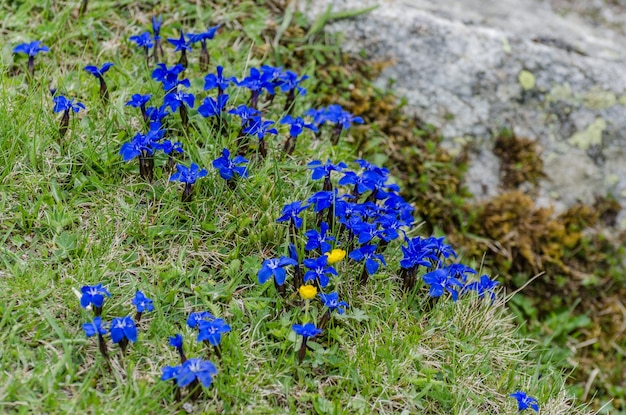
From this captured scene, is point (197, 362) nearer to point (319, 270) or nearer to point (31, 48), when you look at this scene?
point (319, 270)

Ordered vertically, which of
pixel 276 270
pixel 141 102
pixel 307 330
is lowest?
pixel 307 330

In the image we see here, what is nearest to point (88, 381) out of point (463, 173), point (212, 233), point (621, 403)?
point (212, 233)

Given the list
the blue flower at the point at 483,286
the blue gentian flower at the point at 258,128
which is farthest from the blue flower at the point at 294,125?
the blue flower at the point at 483,286

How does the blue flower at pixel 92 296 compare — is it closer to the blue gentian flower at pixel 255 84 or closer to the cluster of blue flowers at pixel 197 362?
the cluster of blue flowers at pixel 197 362

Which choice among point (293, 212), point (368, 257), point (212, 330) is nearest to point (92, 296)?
point (212, 330)

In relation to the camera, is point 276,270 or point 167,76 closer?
point 276,270

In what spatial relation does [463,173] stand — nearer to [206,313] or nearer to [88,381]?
[206,313]

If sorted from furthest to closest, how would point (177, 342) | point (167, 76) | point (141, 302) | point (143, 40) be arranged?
point (143, 40) → point (167, 76) → point (141, 302) → point (177, 342)
